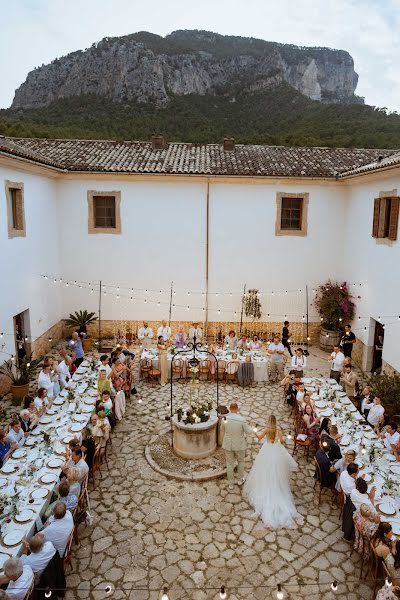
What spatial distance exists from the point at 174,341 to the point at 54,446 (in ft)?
26.6

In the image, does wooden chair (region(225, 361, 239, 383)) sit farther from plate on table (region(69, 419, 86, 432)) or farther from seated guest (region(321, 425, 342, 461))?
plate on table (region(69, 419, 86, 432))

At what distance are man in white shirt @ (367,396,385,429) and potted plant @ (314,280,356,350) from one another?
6.57 metres

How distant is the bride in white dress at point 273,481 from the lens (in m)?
7.89

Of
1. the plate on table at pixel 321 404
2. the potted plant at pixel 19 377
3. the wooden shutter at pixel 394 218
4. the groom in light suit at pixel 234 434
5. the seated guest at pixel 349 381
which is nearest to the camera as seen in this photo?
the groom in light suit at pixel 234 434

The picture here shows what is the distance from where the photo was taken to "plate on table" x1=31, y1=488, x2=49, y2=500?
279 inches

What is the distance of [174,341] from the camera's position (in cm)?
1630

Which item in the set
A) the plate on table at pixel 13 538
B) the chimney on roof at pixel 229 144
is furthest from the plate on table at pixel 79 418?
the chimney on roof at pixel 229 144

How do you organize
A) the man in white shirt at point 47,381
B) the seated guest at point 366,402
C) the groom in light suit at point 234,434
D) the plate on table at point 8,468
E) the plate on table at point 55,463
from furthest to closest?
the man in white shirt at point 47,381 < the seated guest at point 366,402 < the groom in light suit at point 234,434 < the plate on table at point 55,463 < the plate on table at point 8,468

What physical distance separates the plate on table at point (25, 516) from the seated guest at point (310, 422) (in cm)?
546

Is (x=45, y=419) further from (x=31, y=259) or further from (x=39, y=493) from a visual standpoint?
(x=31, y=259)

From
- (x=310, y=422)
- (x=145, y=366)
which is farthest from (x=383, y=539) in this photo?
(x=145, y=366)

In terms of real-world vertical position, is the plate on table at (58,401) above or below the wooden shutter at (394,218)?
below

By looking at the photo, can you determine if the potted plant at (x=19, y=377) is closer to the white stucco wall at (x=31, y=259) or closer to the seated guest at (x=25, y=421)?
the white stucco wall at (x=31, y=259)

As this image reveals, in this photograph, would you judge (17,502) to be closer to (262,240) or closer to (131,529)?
(131,529)
